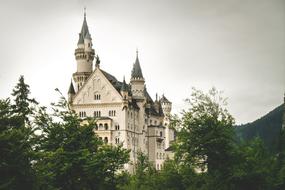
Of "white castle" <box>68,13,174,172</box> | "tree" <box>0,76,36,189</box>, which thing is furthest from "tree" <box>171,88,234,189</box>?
"white castle" <box>68,13,174,172</box>

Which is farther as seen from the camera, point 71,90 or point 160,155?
point 160,155

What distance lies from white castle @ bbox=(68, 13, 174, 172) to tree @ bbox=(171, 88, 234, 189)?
63.6 meters

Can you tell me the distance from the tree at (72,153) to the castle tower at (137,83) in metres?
74.1

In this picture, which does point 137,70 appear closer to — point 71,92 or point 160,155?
point 71,92

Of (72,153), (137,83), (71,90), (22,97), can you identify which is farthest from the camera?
(137,83)

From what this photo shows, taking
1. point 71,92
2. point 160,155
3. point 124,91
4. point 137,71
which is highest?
point 137,71

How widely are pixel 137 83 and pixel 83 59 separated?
477 inches

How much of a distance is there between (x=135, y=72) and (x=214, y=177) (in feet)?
259

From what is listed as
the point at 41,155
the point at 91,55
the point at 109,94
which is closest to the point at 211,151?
the point at 41,155

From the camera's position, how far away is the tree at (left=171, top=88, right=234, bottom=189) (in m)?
37.1

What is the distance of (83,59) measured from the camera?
114812 mm

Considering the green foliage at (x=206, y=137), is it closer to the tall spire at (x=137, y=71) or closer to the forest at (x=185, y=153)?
the forest at (x=185, y=153)

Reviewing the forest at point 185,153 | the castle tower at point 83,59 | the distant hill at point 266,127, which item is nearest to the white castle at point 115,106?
the castle tower at point 83,59

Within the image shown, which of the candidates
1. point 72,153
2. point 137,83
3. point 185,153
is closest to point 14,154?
point 72,153
